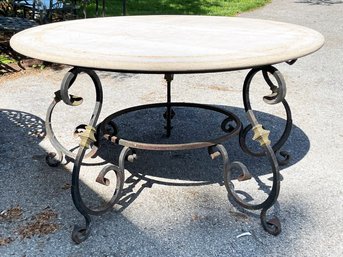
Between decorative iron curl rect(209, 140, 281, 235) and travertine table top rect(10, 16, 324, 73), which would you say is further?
decorative iron curl rect(209, 140, 281, 235)

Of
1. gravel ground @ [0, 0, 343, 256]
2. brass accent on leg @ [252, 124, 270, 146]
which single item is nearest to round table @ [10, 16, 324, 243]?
brass accent on leg @ [252, 124, 270, 146]

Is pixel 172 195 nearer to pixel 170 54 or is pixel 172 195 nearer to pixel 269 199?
pixel 269 199

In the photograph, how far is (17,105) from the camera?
3.45m

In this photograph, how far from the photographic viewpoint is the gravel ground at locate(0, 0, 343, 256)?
69.1 inches

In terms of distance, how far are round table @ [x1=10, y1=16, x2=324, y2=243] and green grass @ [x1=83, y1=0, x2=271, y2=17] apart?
516 cm

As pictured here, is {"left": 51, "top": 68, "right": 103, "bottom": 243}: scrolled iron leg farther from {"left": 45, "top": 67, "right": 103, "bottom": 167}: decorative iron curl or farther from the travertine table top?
the travertine table top

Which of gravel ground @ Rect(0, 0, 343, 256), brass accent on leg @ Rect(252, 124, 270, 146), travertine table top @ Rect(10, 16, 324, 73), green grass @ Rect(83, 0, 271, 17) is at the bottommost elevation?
gravel ground @ Rect(0, 0, 343, 256)

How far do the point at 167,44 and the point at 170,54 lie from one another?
20cm

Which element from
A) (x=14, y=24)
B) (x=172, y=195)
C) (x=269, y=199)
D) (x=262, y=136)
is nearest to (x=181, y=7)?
(x=14, y=24)

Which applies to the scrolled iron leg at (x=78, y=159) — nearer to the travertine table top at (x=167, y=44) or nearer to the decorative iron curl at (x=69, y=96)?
the decorative iron curl at (x=69, y=96)

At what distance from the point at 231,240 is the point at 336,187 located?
795 mm

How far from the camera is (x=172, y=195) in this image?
2.13 meters

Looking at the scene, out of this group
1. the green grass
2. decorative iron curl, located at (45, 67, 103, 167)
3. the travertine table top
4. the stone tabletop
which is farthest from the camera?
the green grass

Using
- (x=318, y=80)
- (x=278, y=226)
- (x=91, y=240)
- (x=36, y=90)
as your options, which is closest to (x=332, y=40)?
(x=318, y=80)
